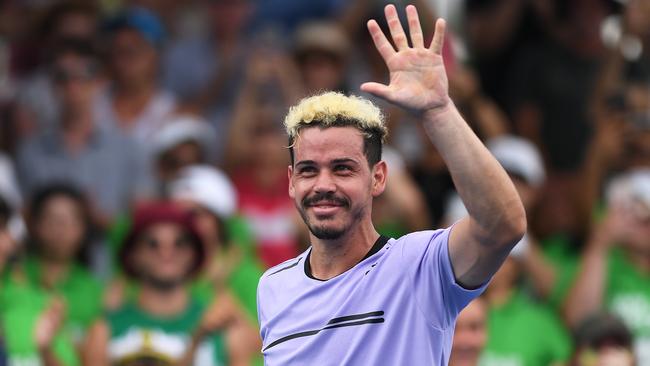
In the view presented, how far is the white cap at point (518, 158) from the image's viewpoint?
824cm

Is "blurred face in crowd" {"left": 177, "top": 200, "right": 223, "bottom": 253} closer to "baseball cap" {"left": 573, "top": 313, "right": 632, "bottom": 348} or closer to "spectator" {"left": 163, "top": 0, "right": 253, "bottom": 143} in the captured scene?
"spectator" {"left": 163, "top": 0, "right": 253, "bottom": 143}

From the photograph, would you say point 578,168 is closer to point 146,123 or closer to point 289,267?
point 146,123

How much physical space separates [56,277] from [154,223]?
2.65 feet

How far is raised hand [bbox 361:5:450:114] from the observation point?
3.92 m

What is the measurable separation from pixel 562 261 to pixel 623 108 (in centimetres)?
107

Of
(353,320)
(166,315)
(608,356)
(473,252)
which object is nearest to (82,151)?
(166,315)

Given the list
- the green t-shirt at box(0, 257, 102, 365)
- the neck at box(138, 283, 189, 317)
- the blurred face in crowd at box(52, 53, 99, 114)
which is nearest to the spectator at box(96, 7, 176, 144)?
the blurred face in crowd at box(52, 53, 99, 114)

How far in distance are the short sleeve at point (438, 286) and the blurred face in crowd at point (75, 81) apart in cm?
476

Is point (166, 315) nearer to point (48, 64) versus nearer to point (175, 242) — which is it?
point (175, 242)

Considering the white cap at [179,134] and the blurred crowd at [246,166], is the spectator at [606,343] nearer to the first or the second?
the blurred crowd at [246,166]

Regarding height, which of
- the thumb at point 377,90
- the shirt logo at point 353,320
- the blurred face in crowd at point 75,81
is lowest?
the shirt logo at point 353,320

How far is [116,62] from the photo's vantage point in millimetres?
9023

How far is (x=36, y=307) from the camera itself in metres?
7.29

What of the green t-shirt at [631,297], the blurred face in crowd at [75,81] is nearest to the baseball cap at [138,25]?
the blurred face in crowd at [75,81]
